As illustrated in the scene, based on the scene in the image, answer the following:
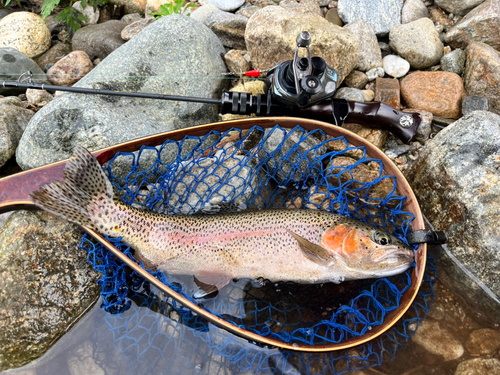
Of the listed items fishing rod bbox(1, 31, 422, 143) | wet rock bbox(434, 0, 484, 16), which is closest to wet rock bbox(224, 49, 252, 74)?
fishing rod bbox(1, 31, 422, 143)

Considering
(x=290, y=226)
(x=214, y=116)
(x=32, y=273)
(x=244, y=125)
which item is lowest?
(x=32, y=273)

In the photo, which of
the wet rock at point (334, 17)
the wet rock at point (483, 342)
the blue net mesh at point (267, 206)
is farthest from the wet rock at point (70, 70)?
the wet rock at point (483, 342)

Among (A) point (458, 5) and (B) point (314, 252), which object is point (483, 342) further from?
(A) point (458, 5)

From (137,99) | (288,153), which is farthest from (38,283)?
(288,153)

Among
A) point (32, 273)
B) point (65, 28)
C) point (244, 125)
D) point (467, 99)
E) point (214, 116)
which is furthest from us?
point (65, 28)

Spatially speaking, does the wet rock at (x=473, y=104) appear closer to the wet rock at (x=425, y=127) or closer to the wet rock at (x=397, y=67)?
the wet rock at (x=425, y=127)

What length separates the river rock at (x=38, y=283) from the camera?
298cm

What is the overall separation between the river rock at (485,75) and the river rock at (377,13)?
121cm

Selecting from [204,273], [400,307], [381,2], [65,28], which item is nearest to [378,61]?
[381,2]

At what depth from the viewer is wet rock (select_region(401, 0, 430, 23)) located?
16.3 ft

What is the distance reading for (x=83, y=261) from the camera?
3.20 metres

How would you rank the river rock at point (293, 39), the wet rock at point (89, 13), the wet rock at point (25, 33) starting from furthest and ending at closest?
the wet rock at point (89, 13) → the wet rock at point (25, 33) → the river rock at point (293, 39)

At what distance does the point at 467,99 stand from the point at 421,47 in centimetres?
97

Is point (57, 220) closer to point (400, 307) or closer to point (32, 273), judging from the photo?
point (32, 273)
